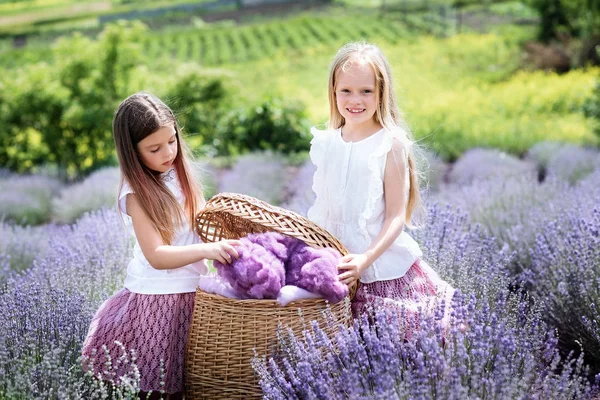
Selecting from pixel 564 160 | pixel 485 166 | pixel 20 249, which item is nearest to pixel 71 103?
pixel 20 249

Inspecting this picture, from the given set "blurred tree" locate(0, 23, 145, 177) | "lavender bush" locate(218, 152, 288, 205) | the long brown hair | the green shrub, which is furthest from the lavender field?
"blurred tree" locate(0, 23, 145, 177)

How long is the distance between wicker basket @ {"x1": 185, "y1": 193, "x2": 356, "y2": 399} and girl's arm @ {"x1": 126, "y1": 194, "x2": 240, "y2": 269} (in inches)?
5.2

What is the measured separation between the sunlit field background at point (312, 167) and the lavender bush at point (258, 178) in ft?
0.10

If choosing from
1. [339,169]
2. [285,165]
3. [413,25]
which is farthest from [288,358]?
[413,25]

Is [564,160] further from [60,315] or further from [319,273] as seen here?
[60,315]

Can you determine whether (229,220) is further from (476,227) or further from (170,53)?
(170,53)

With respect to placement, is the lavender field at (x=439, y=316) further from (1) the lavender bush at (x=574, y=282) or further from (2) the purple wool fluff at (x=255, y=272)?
(2) the purple wool fluff at (x=255, y=272)

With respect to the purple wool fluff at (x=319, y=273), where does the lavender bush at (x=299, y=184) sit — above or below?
below

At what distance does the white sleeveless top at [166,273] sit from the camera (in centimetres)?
270

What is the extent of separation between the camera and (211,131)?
28.4ft

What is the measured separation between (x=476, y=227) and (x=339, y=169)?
1241 mm

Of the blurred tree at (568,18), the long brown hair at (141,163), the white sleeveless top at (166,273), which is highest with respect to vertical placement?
the blurred tree at (568,18)

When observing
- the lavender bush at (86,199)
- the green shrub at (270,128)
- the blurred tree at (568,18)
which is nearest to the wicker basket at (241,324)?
the lavender bush at (86,199)

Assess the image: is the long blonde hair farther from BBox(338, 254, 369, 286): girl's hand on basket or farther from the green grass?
the green grass
